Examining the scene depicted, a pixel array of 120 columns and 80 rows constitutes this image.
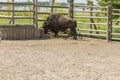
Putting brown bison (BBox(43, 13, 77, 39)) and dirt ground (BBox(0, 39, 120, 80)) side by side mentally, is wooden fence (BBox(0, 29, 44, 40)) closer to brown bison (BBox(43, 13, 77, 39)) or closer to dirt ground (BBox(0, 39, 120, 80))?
brown bison (BBox(43, 13, 77, 39))

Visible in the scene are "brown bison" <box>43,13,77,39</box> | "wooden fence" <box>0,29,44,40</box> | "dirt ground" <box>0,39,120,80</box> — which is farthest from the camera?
"brown bison" <box>43,13,77,39</box>

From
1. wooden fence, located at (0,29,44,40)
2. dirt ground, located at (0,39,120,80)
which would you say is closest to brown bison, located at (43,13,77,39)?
wooden fence, located at (0,29,44,40)

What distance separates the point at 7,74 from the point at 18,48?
482 cm

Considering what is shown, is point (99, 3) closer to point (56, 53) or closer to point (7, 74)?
point (56, 53)

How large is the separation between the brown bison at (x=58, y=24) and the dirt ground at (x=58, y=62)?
2.90 metres

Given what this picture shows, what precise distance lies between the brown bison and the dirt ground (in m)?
2.90

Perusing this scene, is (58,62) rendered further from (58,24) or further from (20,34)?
(58,24)

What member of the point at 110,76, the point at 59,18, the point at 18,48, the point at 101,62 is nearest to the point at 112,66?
the point at 101,62

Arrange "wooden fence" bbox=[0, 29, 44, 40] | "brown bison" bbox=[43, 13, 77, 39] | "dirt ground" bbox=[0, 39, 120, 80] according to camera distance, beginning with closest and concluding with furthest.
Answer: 1. "dirt ground" bbox=[0, 39, 120, 80]
2. "wooden fence" bbox=[0, 29, 44, 40]
3. "brown bison" bbox=[43, 13, 77, 39]

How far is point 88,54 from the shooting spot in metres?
11.3

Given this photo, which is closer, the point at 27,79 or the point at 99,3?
the point at 27,79

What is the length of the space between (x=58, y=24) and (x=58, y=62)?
7.35m

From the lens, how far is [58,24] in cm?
1670

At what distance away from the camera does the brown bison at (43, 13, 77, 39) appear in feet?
53.4
